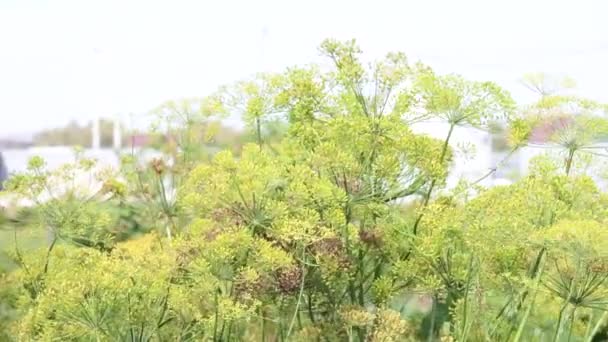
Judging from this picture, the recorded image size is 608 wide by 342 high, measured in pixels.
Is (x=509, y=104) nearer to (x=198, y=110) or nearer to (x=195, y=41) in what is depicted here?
(x=198, y=110)

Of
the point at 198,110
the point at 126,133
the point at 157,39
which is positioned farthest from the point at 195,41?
the point at 198,110

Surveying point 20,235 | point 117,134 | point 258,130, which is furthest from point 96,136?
point 258,130

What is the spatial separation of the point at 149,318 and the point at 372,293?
244mm

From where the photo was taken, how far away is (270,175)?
0.81 m

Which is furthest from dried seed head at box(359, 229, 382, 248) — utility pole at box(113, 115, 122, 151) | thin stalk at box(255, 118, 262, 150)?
utility pole at box(113, 115, 122, 151)

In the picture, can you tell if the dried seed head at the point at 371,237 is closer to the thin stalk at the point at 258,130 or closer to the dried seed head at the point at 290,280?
the dried seed head at the point at 290,280

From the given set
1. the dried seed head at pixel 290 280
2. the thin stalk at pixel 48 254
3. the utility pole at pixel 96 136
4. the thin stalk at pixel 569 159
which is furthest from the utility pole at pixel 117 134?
the thin stalk at pixel 569 159

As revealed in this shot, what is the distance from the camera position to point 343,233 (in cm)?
84

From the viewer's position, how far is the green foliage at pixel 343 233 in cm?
77

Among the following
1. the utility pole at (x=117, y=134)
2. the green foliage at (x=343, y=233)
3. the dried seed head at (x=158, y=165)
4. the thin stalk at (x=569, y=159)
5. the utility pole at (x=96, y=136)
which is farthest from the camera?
the utility pole at (x=96, y=136)

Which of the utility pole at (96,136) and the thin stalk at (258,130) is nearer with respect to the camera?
the thin stalk at (258,130)

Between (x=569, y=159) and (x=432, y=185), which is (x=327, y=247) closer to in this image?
(x=432, y=185)

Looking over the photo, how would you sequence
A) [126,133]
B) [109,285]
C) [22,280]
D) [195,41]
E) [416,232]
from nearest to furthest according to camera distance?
[109,285]
[416,232]
[22,280]
[126,133]
[195,41]

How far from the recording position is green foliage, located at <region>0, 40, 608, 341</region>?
0.77 metres
